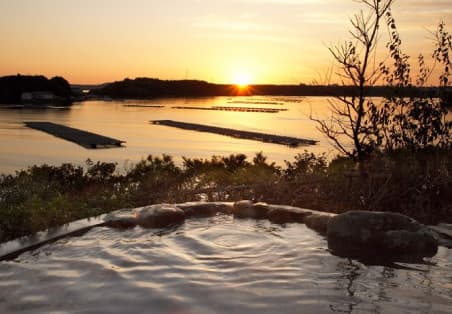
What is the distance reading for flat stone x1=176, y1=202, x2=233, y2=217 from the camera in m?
6.36

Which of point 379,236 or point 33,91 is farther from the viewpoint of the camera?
point 33,91

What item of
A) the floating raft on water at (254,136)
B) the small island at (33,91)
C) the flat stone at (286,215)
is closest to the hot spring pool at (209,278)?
the flat stone at (286,215)

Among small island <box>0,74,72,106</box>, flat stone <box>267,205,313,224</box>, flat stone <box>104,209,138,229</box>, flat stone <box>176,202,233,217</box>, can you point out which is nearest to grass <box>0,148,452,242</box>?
flat stone <box>104,209,138,229</box>

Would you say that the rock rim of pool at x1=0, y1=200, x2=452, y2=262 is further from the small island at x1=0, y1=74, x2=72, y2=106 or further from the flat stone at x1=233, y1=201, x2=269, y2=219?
the small island at x1=0, y1=74, x2=72, y2=106

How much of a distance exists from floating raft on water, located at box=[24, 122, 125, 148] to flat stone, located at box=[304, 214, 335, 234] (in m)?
27.4

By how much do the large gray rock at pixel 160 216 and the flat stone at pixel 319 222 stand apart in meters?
1.58

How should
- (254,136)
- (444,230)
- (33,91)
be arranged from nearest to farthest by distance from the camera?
(444,230)
(254,136)
(33,91)

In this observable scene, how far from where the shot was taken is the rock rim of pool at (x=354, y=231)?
497 cm

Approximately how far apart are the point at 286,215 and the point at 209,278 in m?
2.15

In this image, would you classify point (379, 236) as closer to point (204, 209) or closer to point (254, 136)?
point (204, 209)

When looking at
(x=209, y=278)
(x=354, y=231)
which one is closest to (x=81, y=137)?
→ (x=354, y=231)

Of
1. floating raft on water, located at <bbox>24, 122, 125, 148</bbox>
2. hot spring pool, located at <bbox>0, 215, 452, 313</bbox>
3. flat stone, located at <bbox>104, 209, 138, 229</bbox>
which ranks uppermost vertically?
flat stone, located at <bbox>104, 209, 138, 229</bbox>

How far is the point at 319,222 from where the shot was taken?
577cm

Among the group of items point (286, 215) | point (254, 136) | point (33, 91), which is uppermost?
point (33, 91)
